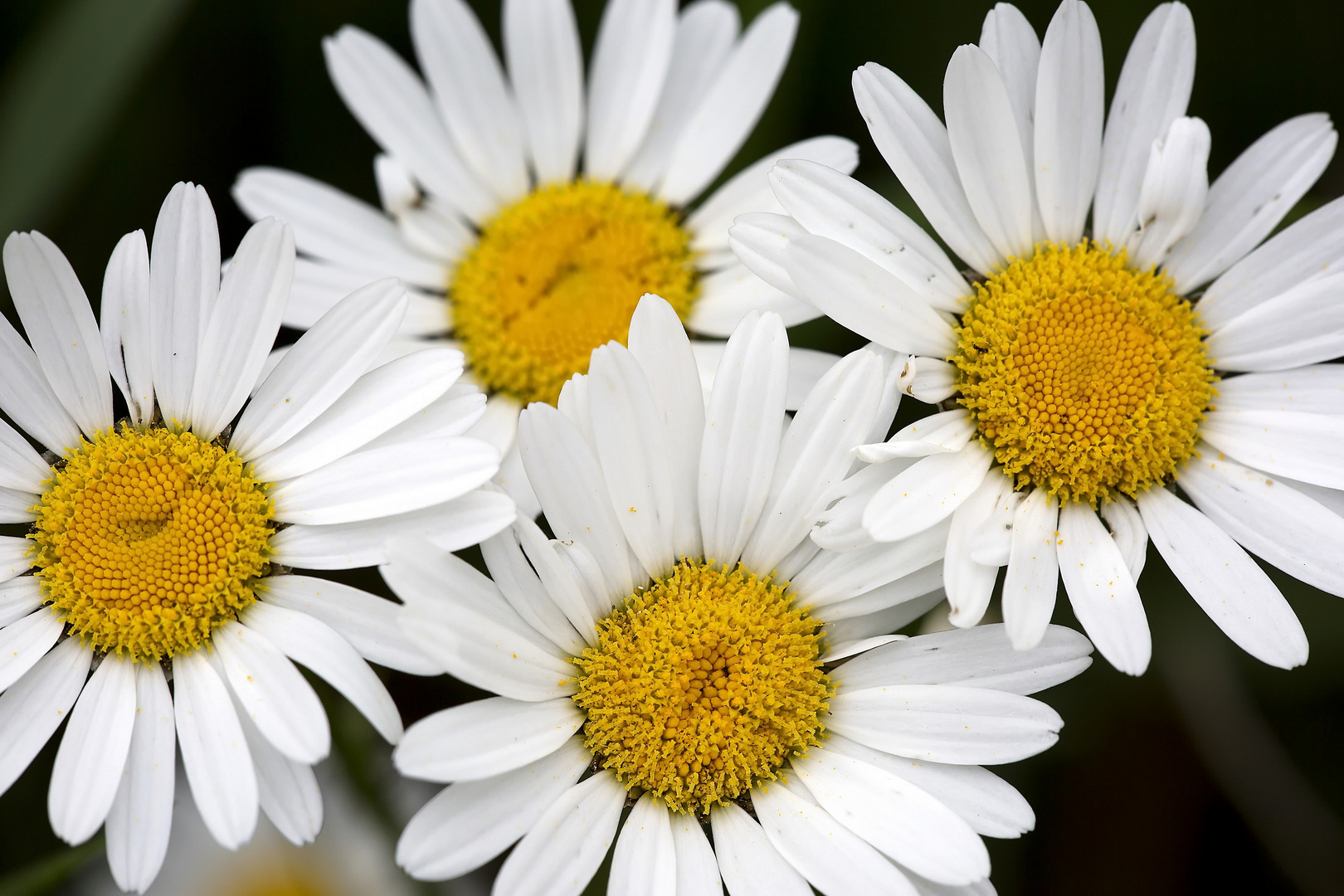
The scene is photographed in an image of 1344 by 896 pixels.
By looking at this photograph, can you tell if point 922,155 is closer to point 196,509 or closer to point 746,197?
point 746,197

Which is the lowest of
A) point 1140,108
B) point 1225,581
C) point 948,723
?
point 948,723

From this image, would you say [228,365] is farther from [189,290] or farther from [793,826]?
[793,826]

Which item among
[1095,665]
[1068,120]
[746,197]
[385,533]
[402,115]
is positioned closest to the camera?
[385,533]

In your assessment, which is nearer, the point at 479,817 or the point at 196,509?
the point at 479,817

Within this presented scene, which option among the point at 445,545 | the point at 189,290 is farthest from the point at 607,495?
the point at 189,290

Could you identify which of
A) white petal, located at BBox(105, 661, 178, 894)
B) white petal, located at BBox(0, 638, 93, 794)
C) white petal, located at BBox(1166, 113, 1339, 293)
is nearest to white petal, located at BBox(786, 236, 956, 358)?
white petal, located at BBox(1166, 113, 1339, 293)

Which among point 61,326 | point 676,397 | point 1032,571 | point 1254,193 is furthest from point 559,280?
point 1254,193

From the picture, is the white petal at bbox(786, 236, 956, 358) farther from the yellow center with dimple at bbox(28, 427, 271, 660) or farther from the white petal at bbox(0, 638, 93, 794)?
the white petal at bbox(0, 638, 93, 794)
